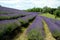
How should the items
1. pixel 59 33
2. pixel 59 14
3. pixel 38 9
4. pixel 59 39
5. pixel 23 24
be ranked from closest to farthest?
1. pixel 59 39
2. pixel 59 33
3. pixel 23 24
4. pixel 59 14
5. pixel 38 9

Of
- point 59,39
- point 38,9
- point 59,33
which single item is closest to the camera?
point 59,39

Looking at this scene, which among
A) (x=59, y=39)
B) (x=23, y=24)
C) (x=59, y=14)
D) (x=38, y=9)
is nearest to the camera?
(x=59, y=39)

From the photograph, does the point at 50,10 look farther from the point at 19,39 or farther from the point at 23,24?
the point at 19,39

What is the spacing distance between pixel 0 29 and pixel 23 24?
6.61 m

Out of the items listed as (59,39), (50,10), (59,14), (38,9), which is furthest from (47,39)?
(38,9)

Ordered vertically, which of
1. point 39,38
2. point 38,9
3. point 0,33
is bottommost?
point 38,9

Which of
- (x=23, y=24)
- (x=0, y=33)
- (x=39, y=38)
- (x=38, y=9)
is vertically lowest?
(x=38, y=9)

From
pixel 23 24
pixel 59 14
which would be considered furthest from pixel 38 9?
pixel 23 24

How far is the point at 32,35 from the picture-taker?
8180 millimetres

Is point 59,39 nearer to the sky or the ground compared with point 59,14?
nearer to the sky

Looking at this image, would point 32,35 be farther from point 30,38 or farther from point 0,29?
point 0,29

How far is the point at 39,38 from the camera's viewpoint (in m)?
8.09

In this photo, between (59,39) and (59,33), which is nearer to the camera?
(59,39)

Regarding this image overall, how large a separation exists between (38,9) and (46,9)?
26.1ft
